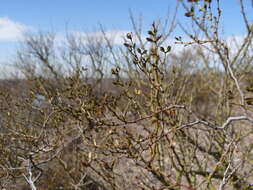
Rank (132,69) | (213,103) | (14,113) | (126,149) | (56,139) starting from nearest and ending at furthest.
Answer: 1. (126,149)
2. (56,139)
3. (14,113)
4. (132,69)
5. (213,103)

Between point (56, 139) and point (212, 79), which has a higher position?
point (212, 79)

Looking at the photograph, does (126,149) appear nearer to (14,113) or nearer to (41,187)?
(14,113)

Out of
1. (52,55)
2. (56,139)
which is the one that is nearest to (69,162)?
(56,139)

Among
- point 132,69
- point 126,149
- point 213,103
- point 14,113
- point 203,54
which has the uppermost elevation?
point 203,54

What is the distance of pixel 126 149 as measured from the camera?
6.26ft

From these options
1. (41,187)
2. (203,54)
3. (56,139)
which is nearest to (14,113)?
(56,139)

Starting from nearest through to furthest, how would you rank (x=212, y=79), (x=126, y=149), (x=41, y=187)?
(x=126, y=149)
(x=41, y=187)
(x=212, y=79)

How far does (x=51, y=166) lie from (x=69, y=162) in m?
0.40

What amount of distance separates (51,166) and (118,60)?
2856 mm

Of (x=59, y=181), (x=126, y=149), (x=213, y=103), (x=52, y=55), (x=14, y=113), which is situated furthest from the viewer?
(x=52, y=55)

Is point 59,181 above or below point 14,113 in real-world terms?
below

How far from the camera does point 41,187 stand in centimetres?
498

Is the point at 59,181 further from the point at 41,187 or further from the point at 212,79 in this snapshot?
the point at 212,79

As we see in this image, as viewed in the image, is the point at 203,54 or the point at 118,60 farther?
the point at 203,54
